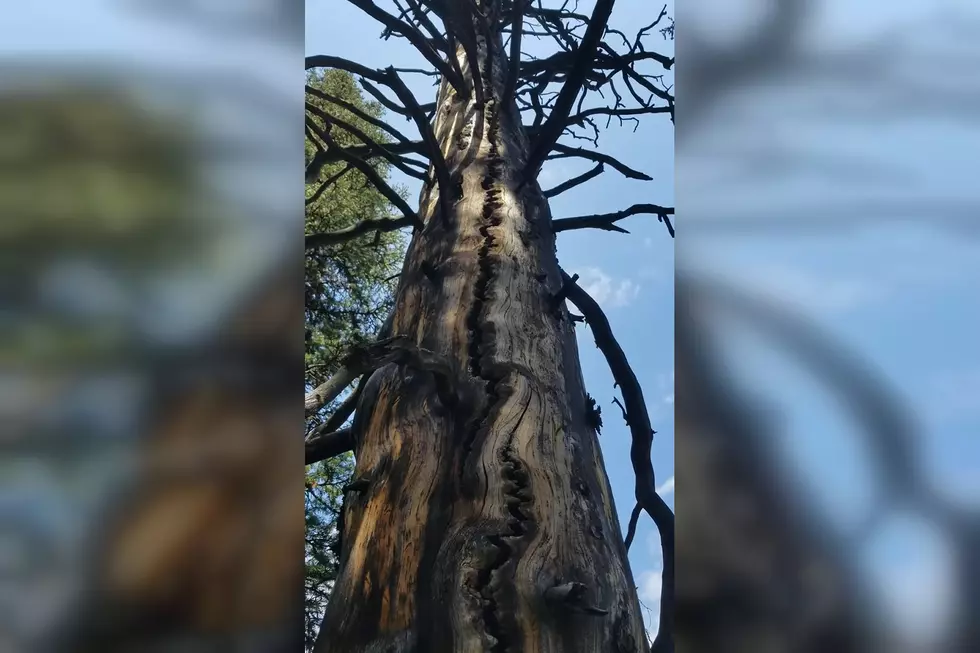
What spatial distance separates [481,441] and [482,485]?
2.6 inches

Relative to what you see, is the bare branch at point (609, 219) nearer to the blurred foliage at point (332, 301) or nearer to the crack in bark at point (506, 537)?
the blurred foliage at point (332, 301)

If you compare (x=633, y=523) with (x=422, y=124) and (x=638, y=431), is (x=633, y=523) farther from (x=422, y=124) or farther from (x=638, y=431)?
(x=422, y=124)

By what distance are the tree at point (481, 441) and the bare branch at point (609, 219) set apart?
1.1 inches

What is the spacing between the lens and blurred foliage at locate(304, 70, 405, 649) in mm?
1852

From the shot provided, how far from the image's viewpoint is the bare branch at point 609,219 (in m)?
1.42

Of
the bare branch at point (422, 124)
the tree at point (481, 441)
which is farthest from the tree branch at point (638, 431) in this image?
the bare branch at point (422, 124)

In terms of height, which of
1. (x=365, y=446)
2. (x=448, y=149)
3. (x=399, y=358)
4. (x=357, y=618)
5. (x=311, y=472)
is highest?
(x=448, y=149)

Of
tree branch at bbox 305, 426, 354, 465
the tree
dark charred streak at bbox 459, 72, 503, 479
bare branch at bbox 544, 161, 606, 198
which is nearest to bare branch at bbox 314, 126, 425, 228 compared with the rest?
the tree

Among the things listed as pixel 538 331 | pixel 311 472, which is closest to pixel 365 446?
pixel 538 331
